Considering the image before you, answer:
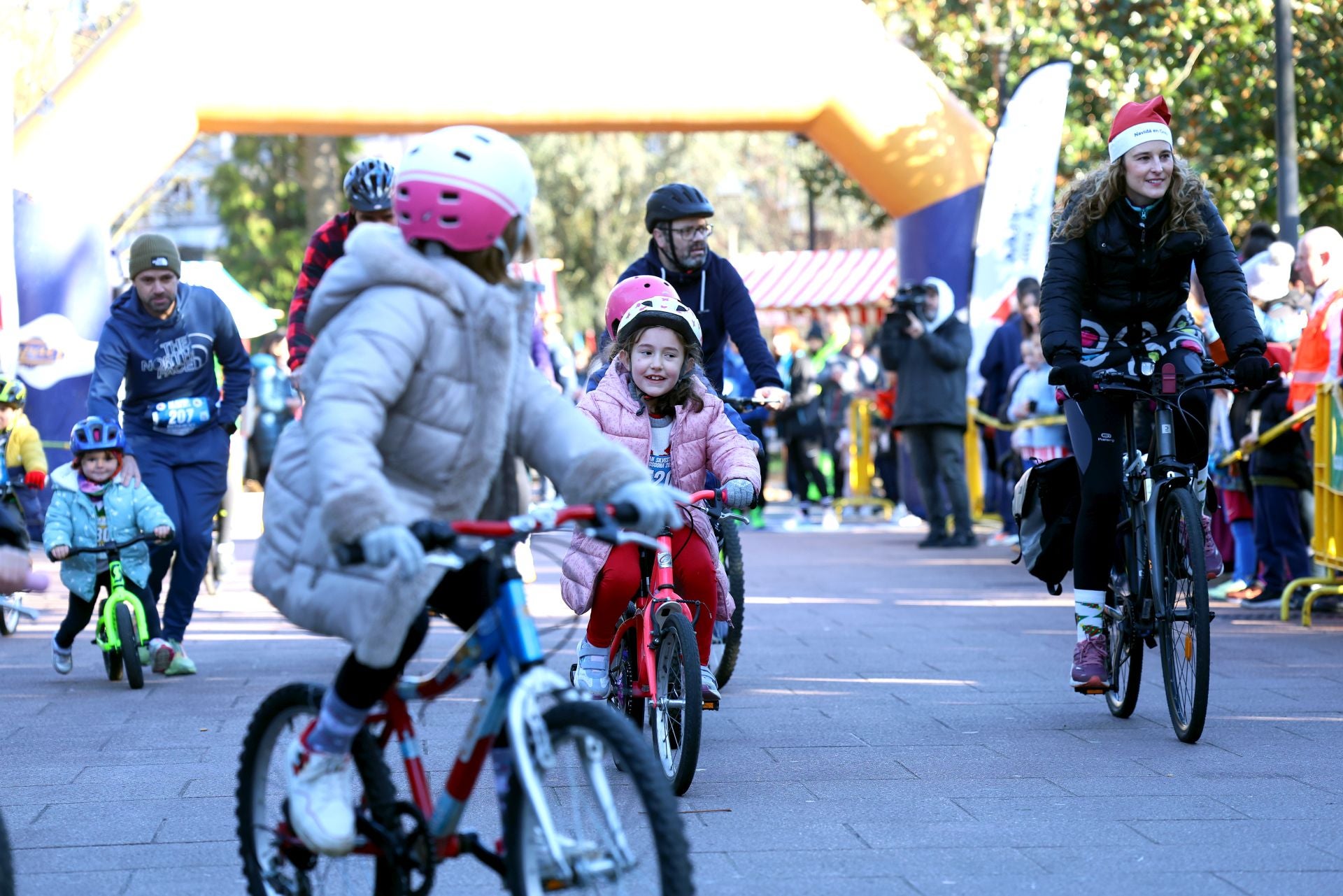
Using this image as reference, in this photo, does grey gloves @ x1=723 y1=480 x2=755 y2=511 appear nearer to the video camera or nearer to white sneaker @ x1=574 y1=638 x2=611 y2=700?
white sneaker @ x1=574 y1=638 x2=611 y2=700

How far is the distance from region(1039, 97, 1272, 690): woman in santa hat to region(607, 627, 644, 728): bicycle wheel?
167 centimetres

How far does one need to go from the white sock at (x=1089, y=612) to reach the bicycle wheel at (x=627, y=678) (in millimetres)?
1684

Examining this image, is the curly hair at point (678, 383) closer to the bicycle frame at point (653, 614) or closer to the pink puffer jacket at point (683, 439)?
the pink puffer jacket at point (683, 439)

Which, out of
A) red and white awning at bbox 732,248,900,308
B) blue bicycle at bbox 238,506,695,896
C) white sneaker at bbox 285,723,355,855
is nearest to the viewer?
blue bicycle at bbox 238,506,695,896

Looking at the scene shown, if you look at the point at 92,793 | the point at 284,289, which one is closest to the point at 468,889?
the point at 92,793

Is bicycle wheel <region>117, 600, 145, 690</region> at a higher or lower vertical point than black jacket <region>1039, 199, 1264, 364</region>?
lower

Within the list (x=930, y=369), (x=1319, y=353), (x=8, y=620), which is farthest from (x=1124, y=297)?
(x=930, y=369)

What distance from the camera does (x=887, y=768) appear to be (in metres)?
6.05

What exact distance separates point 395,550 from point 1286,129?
12.4m

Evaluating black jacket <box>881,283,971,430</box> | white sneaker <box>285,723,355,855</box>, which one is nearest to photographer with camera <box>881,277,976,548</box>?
black jacket <box>881,283,971,430</box>

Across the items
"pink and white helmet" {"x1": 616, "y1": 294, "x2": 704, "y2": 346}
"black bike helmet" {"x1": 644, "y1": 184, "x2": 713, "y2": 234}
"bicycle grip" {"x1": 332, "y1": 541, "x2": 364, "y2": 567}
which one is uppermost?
"black bike helmet" {"x1": 644, "y1": 184, "x2": 713, "y2": 234}

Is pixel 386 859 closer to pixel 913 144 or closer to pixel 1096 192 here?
pixel 1096 192

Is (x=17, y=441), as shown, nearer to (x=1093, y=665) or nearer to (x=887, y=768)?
(x=887, y=768)

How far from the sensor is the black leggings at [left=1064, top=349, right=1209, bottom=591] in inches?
261
